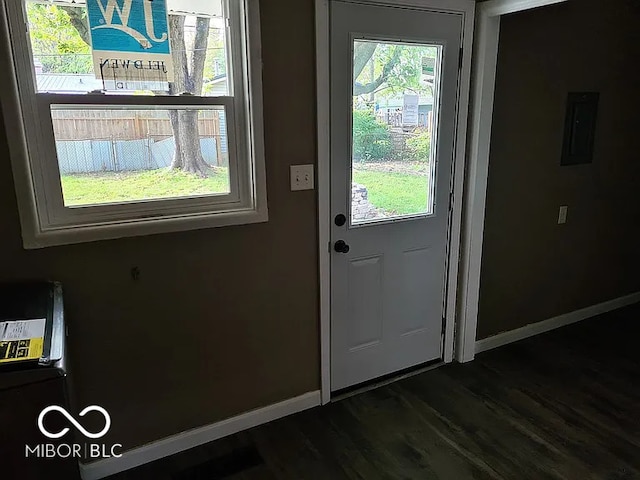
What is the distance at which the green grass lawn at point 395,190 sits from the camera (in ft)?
7.84

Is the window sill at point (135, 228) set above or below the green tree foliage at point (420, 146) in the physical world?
below

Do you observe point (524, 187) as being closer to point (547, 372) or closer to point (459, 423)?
point (547, 372)

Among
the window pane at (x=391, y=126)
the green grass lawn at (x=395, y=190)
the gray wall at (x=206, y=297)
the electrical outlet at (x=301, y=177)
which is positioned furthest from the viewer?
the green grass lawn at (x=395, y=190)

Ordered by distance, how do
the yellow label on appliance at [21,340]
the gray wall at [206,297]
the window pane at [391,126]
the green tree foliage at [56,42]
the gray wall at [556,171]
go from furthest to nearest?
1. the gray wall at [556,171]
2. the window pane at [391,126]
3. the gray wall at [206,297]
4. the green tree foliage at [56,42]
5. the yellow label on appliance at [21,340]

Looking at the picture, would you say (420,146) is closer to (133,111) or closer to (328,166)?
(328,166)

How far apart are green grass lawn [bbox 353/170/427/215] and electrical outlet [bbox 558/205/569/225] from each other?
3.71 feet

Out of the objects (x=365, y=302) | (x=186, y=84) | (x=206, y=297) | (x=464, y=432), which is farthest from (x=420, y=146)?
(x=464, y=432)

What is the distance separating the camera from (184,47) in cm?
186

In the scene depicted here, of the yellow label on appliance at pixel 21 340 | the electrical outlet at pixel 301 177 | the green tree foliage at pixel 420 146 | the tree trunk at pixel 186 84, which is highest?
the tree trunk at pixel 186 84

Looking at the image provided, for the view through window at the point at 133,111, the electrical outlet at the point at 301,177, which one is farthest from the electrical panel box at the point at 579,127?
the view through window at the point at 133,111

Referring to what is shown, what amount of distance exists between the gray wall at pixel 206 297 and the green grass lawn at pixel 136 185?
0.58ft

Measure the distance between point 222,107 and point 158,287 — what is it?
80cm

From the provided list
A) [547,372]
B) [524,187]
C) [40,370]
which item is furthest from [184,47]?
[547,372]

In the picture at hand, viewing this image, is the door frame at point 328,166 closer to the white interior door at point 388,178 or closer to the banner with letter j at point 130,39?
the white interior door at point 388,178
